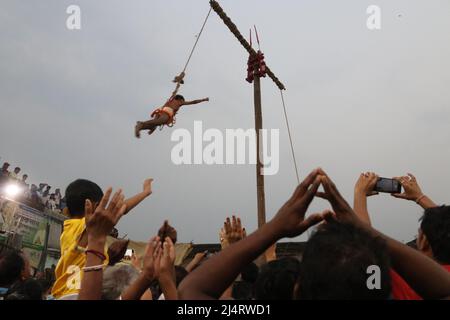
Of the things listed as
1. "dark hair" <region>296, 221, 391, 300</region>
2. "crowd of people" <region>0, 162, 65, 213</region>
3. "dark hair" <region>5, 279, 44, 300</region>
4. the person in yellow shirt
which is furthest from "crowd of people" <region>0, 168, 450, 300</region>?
"crowd of people" <region>0, 162, 65, 213</region>

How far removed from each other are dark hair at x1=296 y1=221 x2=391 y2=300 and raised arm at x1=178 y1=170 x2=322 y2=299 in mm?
118

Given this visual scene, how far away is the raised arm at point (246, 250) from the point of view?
4.99 feet

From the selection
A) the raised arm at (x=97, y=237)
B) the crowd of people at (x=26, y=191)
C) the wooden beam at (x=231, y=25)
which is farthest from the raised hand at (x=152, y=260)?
the crowd of people at (x=26, y=191)

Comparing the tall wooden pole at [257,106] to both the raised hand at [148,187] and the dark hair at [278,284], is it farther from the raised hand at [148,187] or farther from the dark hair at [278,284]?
the dark hair at [278,284]

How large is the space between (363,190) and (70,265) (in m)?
1.99

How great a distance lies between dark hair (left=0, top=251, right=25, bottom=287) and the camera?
129 inches

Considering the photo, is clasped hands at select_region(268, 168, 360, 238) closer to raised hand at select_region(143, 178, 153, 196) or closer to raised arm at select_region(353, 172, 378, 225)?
raised arm at select_region(353, 172, 378, 225)

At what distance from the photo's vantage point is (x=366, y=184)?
229 cm

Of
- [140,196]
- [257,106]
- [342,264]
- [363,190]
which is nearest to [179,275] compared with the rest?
[140,196]

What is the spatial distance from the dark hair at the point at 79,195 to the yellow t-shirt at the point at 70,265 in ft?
0.90

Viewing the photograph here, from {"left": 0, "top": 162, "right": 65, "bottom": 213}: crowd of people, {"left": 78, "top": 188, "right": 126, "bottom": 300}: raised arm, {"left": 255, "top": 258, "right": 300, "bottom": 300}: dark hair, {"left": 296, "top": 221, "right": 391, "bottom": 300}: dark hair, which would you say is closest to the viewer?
{"left": 296, "top": 221, "right": 391, "bottom": 300}: dark hair

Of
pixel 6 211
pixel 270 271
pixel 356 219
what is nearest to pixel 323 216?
pixel 356 219
